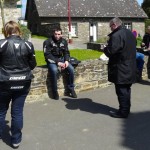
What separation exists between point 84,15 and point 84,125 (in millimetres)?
36495

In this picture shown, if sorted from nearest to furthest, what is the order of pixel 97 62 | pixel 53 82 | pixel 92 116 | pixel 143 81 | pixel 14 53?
pixel 14 53, pixel 92 116, pixel 53 82, pixel 97 62, pixel 143 81

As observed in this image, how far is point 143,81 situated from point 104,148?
5506mm

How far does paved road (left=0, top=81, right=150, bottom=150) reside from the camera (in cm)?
560

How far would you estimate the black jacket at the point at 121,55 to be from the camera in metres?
6.52

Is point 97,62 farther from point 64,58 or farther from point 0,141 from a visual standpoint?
point 0,141

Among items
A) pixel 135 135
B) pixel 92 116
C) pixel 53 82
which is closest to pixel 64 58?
pixel 53 82

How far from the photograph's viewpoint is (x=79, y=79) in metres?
9.26

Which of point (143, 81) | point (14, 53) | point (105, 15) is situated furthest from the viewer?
point (105, 15)

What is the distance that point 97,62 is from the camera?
956 centimetres

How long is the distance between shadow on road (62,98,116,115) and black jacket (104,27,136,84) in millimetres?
1007

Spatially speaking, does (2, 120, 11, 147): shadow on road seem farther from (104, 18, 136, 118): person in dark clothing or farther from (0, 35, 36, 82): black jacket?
(104, 18, 136, 118): person in dark clothing

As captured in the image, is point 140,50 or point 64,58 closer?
point 64,58

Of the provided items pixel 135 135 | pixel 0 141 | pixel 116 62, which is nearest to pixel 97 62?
pixel 116 62

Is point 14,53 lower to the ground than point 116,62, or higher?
higher
